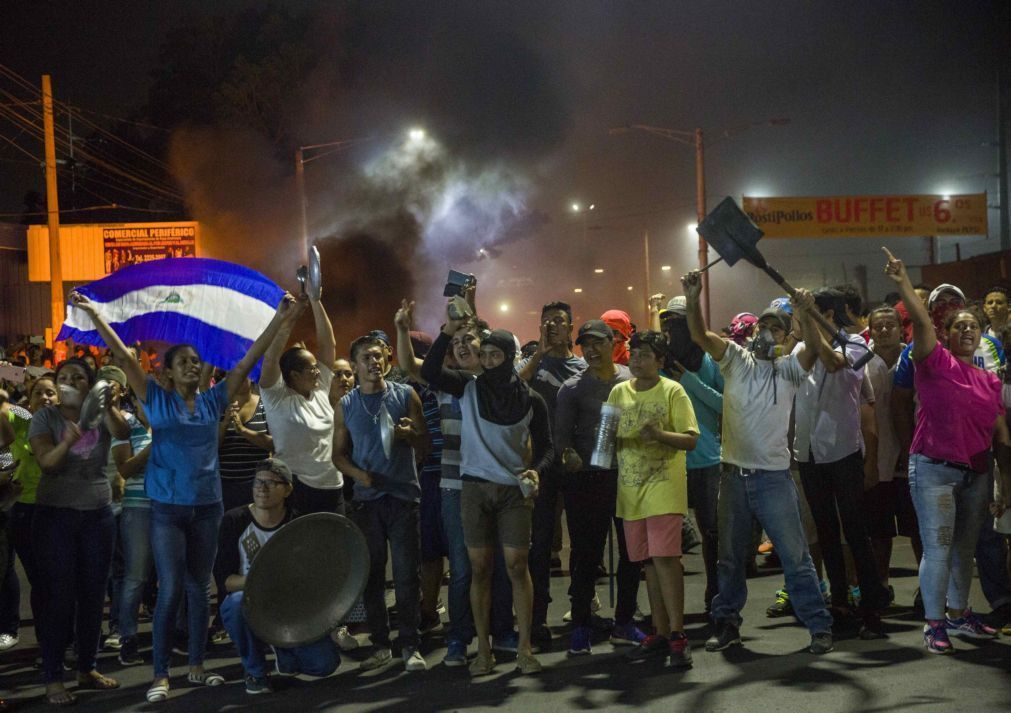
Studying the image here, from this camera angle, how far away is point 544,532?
22.6 feet

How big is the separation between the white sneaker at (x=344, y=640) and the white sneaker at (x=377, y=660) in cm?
47

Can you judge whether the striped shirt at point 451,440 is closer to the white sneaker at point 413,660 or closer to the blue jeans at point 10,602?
the white sneaker at point 413,660

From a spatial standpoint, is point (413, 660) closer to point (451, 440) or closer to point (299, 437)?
point (451, 440)

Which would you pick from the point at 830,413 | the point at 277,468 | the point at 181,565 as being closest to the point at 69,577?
the point at 181,565

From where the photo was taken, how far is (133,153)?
3781 centimetres

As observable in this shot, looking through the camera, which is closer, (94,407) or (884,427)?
(94,407)

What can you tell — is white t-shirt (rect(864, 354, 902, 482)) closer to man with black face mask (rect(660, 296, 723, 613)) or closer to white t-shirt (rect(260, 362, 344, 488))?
man with black face mask (rect(660, 296, 723, 613))

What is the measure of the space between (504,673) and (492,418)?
144 centimetres

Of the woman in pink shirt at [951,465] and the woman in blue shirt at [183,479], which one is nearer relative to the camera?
the woman in blue shirt at [183,479]

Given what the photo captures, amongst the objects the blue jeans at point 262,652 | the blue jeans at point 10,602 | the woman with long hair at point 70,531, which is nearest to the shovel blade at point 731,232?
the blue jeans at point 262,652

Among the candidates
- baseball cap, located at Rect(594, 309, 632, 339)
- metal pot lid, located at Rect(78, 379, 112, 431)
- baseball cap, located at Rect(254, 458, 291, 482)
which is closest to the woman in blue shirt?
metal pot lid, located at Rect(78, 379, 112, 431)

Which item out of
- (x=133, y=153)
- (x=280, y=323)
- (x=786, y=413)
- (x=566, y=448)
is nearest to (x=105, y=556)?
(x=280, y=323)

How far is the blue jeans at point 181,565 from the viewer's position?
6.00 meters

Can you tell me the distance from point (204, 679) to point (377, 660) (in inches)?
38.4
